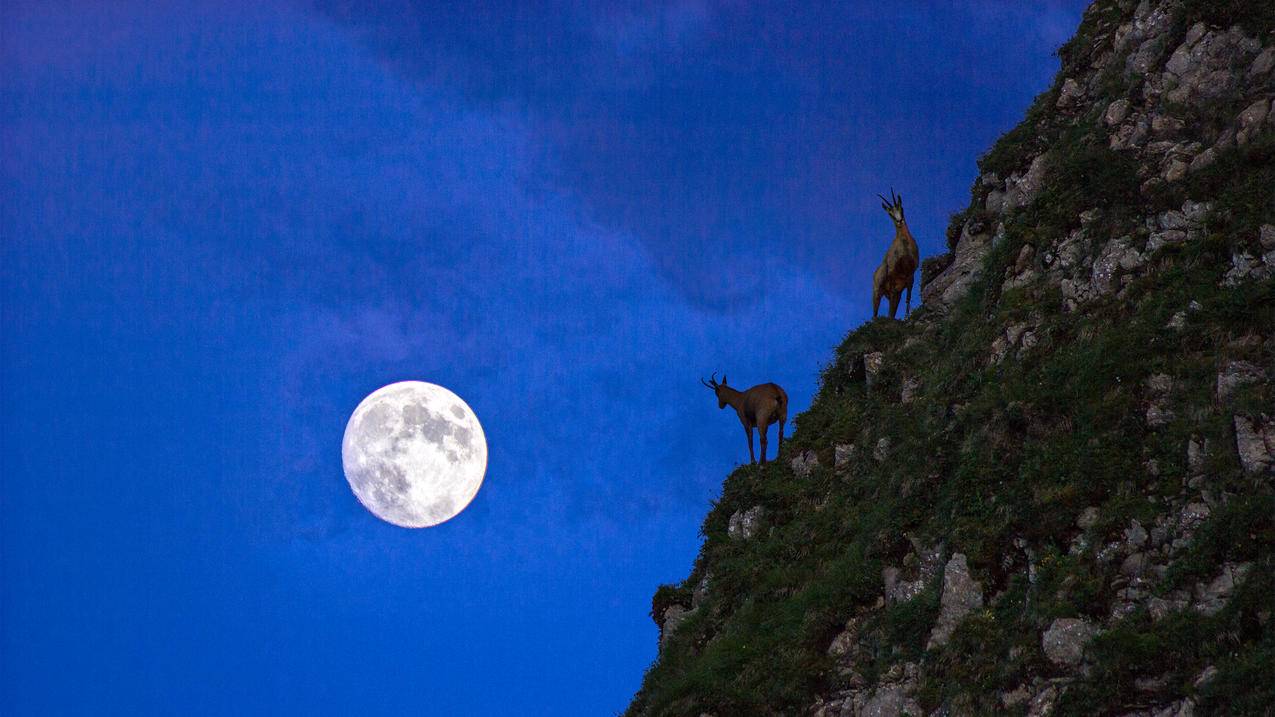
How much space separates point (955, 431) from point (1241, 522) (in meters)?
7.35

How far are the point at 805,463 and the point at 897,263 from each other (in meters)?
7.03

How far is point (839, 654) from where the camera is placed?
65.6 ft

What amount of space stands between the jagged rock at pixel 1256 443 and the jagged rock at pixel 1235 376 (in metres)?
0.91

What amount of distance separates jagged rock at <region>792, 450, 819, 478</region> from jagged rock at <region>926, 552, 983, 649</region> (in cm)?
929

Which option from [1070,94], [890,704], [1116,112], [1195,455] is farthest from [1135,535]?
[1070,94]

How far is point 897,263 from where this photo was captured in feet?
102

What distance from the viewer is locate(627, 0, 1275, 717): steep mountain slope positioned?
15.4 m

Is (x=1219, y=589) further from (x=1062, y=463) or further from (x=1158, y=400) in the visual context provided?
(x=1158, y=400)

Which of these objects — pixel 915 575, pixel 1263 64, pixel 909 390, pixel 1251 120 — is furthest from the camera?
pixel 909 390

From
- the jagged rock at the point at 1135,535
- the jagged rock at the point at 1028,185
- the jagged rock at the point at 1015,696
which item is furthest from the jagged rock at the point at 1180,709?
the jagged rock at the point at 1028,185

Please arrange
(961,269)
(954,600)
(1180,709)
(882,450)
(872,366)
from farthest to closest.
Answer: (961,269) → (872,366) → (882,450) → (954,600) → (1180,709)

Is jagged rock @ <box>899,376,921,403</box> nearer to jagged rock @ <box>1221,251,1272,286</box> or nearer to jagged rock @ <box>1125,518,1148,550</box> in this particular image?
jagged rock @ <box>1221,251,1272,286</box>

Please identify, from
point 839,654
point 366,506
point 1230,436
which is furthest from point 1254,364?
point 366,506

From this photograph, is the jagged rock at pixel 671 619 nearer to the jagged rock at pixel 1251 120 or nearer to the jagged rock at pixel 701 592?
the jagged rock at pixel 701 592
